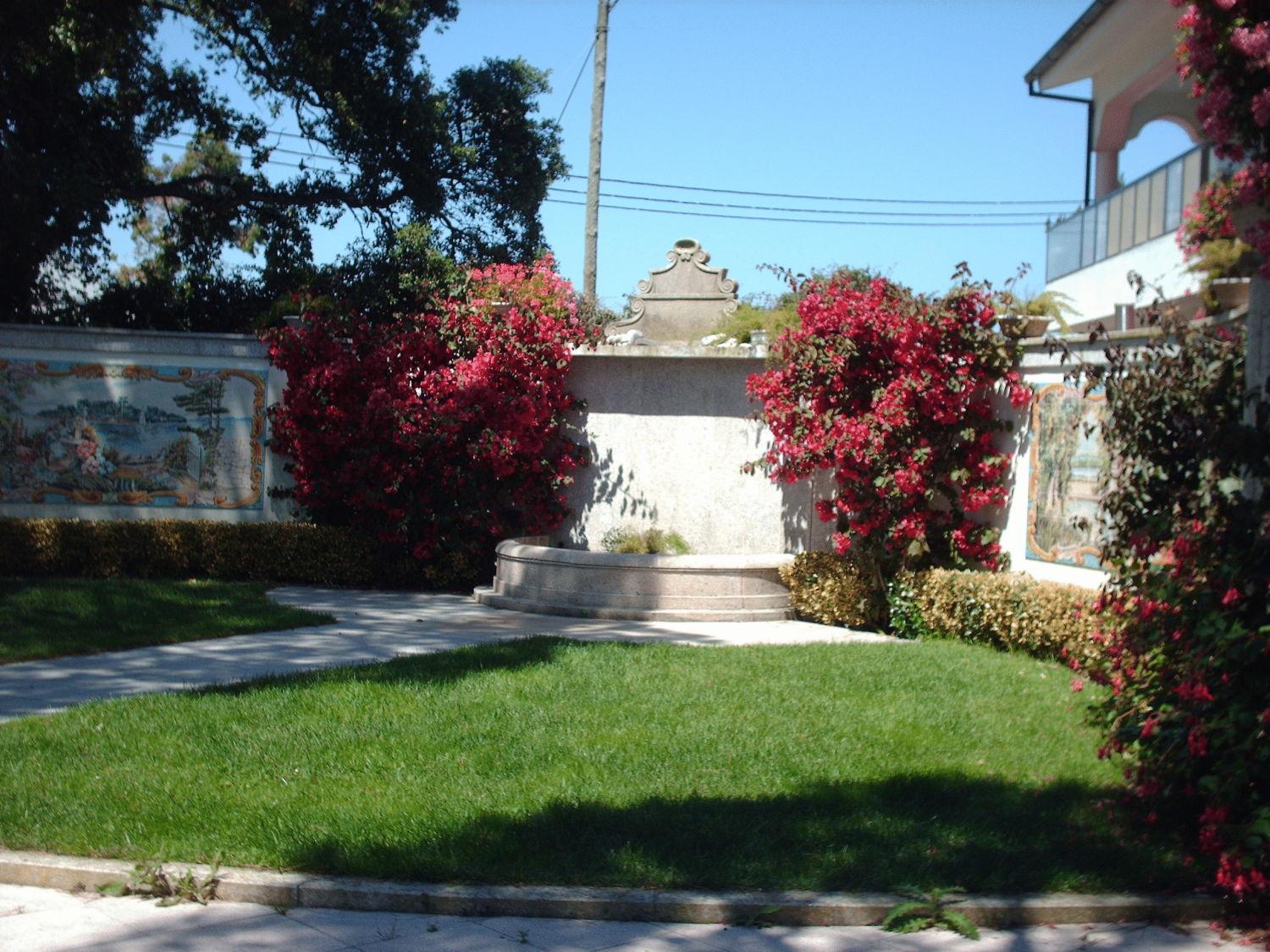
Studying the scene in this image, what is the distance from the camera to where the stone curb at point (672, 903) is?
4.65m

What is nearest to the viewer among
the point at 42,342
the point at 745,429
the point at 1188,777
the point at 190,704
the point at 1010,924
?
the point at 1010,924

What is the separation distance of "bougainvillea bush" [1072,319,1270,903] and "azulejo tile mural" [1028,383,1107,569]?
3787mm

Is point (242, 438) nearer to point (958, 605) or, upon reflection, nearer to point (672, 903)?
point (958, 605)

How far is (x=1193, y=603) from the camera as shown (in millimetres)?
5164

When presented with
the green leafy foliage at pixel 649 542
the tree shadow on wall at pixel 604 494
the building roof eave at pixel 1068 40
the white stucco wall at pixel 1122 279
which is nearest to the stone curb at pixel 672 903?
the green leafy foliage at pixel 649 542

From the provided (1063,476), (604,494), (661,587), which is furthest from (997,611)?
(604,494)

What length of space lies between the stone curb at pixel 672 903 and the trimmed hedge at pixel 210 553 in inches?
370

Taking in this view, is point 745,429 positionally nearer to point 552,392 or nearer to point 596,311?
point 552,392

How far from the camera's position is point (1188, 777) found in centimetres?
507

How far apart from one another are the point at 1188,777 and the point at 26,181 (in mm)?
16382

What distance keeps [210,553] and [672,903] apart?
10828mm

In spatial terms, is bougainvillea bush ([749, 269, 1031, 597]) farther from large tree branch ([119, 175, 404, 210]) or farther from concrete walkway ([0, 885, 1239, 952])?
large tree branch ([119, 175, 404, 210])

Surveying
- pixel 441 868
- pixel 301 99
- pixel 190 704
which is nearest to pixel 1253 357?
pixel 441 868

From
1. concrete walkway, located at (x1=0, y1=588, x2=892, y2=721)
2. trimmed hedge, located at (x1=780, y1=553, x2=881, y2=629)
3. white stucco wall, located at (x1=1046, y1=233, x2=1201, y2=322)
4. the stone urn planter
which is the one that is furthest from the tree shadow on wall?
white stucco wall, located at (x1=1046, y1=233, x2=1201, y2=322)
